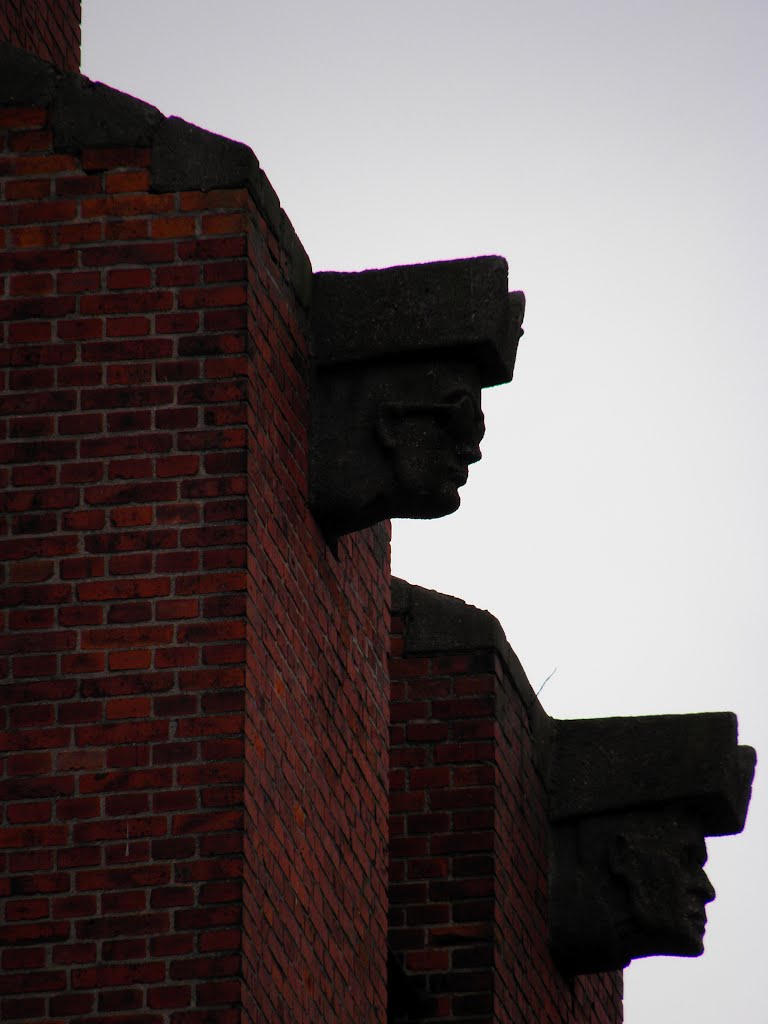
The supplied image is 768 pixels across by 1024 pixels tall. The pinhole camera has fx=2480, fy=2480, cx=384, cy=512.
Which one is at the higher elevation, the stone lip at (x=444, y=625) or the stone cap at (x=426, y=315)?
the stone cap at (x=426, y=315)

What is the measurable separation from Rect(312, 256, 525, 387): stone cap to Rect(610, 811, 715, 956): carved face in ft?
9.41

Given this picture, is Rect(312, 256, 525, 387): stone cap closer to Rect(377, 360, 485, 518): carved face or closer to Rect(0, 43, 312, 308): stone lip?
Rect(377, 360, 485, 518): carved face

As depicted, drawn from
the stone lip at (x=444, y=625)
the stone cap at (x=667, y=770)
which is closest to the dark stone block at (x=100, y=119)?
the stone lip at (x=444, y=625)

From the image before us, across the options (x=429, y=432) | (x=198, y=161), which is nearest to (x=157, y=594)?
(x=429, y=432)

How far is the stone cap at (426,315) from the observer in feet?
24.7

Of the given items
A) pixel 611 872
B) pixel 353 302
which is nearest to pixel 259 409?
pixel 353 302

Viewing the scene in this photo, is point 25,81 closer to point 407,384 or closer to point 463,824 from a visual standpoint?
point 407,384

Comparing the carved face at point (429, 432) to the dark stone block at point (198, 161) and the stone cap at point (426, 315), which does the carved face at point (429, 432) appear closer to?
the stone cap at point (426, 315)

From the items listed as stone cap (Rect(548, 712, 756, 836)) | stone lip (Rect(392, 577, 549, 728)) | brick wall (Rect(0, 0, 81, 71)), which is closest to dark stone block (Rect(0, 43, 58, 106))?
brick wall (Rect(0, 0, 81, 71))

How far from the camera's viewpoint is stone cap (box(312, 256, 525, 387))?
24.7ft

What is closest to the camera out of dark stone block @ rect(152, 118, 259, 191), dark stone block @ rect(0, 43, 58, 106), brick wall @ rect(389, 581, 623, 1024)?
dark stone block @ rect(152, 118, 259, 191)

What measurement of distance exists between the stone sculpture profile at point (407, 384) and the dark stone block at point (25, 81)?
44.3 inches

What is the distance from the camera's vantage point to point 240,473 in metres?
6.91

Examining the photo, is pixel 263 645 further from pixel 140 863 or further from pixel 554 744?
pixel 554 744
